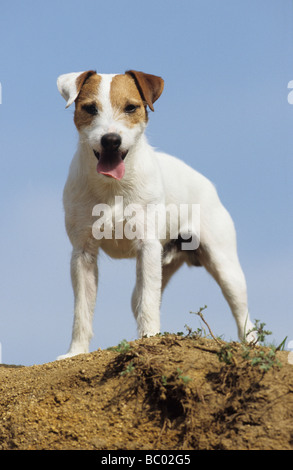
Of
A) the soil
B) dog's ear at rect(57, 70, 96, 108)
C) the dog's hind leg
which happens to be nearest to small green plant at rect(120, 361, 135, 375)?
the soil

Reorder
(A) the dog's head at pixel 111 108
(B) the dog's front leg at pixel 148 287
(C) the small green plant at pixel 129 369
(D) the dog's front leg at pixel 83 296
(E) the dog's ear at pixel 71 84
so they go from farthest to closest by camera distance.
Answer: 1. (D) the dog's front leg at pixel 83 296
2. (B) the dog's front leg at pixel 148 287
3. (E) the dog's ear at pixel 71 84
4. (A) the dog's head at pixel 111 108
5. (C) the small green plant at pixel 129 369

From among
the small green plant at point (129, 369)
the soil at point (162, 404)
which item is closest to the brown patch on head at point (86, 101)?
the soil at point (162, 404)

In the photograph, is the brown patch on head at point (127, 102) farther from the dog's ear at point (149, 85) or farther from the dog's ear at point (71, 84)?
the dog's ear at point (71, 84)

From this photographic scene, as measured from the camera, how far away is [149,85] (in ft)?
23.4

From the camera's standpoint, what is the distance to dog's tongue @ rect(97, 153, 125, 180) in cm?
692

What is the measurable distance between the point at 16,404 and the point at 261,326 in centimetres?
254

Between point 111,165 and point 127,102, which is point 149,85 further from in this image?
point 111,165

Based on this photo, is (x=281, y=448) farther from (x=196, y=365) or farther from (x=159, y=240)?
(x=159, y=240)

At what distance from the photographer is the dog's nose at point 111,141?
657 cm

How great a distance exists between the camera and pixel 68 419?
16.9 ft

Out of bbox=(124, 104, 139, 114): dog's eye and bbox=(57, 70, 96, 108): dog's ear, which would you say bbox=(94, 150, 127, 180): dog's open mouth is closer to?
bbox=(124, 104, 139, 114): dog's eye

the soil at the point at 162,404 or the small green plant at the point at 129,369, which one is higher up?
the small green plant at the point at 129,369
